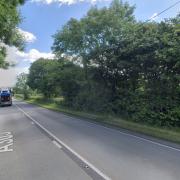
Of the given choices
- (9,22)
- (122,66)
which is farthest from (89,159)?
(122,66)

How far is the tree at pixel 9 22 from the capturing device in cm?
1302

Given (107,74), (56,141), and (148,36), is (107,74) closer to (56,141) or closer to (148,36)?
(148,36)

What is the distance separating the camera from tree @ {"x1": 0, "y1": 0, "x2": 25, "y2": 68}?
13023 millimetres

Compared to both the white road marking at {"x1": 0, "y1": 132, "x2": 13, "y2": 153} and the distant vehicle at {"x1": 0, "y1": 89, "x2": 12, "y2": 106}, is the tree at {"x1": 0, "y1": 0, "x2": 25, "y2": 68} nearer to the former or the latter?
the white road marking at {"x1": 0, "y1": 132, "x2": 13, "y2": 153}

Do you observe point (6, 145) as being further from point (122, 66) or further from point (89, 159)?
point (122, 66)

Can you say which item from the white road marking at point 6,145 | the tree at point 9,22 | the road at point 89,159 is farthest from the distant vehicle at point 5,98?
the road at point 89,159

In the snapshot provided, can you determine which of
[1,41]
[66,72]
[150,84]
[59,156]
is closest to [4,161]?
[59,156]

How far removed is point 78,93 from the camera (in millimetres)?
39031

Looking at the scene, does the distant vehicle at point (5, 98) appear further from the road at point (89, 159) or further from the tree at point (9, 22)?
the road at point (89, 159)

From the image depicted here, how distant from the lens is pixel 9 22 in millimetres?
16250

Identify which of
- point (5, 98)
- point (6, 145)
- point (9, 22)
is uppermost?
point (9, 22)

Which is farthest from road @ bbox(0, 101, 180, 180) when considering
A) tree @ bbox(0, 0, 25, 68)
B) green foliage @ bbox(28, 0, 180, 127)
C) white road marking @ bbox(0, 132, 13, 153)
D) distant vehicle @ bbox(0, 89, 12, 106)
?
distant vehicle @ bbox(0, 89, 12, 106)

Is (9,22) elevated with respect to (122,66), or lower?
elevated

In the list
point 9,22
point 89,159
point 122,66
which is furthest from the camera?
point 122,66
